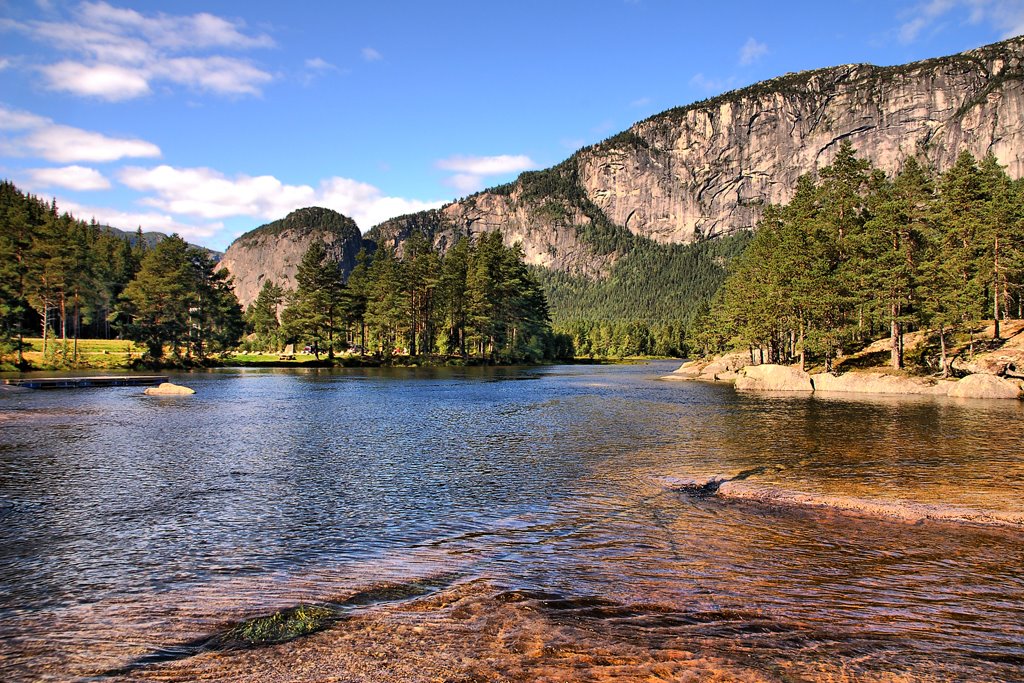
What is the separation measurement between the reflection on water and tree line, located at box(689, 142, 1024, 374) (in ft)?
103

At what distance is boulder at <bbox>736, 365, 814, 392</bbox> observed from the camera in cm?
5912

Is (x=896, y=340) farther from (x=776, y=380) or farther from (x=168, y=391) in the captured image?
(x=168, y=391)

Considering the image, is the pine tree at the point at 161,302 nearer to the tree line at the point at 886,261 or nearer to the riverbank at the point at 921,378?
the riverbank at the point at 921,378

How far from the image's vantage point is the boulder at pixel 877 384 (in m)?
51.0

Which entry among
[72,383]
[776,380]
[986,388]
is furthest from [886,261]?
[72,383]

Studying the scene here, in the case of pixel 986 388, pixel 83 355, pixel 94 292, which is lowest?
pixel 986 388

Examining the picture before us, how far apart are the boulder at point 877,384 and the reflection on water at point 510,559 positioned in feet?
84.3

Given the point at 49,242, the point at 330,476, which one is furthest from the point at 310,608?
the point at 49,242

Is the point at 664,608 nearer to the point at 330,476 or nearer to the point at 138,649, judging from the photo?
the point at 138,649

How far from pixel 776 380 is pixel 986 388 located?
677 inches

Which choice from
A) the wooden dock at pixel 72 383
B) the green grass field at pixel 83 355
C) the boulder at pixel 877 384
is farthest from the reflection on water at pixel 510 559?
the green grass field at pixel 83 355

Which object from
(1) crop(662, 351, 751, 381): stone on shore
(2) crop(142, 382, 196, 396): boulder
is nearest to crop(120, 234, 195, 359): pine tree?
(2) crop(142, 382, 196, 396): boulder

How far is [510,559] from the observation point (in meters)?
12.1

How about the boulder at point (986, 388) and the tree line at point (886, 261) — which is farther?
the tree line at point (886, 261)
